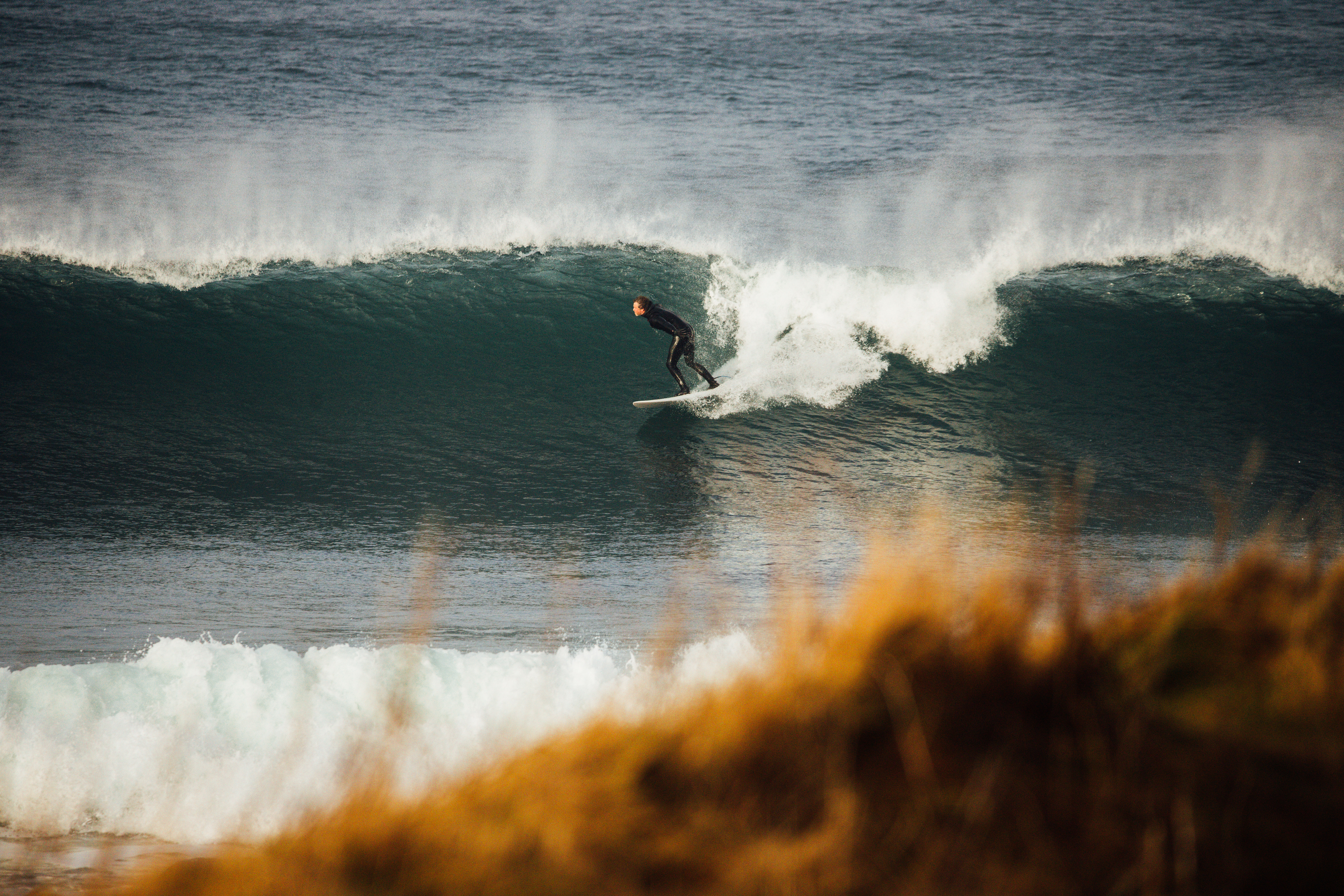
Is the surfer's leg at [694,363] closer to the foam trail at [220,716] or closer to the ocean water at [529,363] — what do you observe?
the ocean water at [529,363]

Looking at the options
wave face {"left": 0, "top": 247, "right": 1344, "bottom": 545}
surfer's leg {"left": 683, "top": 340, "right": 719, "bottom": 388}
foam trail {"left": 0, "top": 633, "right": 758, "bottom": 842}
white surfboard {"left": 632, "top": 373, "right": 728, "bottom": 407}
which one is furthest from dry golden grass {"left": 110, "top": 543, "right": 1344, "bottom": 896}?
white surfboard {"left": 632, "top": 373, "right": 728, "bottom": 407}

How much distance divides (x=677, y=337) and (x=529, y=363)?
273 cm

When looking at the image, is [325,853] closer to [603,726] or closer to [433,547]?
[603,726]

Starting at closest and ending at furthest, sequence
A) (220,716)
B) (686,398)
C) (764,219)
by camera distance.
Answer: (220,716) < (686,398) < (764,219)

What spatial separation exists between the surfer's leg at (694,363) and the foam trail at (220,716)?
556cm

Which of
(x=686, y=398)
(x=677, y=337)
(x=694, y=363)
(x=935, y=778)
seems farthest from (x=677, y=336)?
(x=935, y=778)

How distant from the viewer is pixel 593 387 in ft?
36.9

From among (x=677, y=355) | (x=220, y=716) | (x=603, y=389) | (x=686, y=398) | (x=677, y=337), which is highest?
(x=677, y=337)

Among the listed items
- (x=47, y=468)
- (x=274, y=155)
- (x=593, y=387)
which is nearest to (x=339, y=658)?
(x=47, y=468)

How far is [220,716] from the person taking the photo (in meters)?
4.09

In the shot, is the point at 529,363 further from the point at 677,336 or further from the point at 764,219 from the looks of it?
the point at 764,219

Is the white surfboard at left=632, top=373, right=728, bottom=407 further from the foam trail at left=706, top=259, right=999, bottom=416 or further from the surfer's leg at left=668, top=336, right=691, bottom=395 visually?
the foam trail at left=706, top=259, right=999, bottom=416

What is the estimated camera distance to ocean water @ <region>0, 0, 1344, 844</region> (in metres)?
4.27

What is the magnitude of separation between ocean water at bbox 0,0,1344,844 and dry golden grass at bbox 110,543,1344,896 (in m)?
0.19
